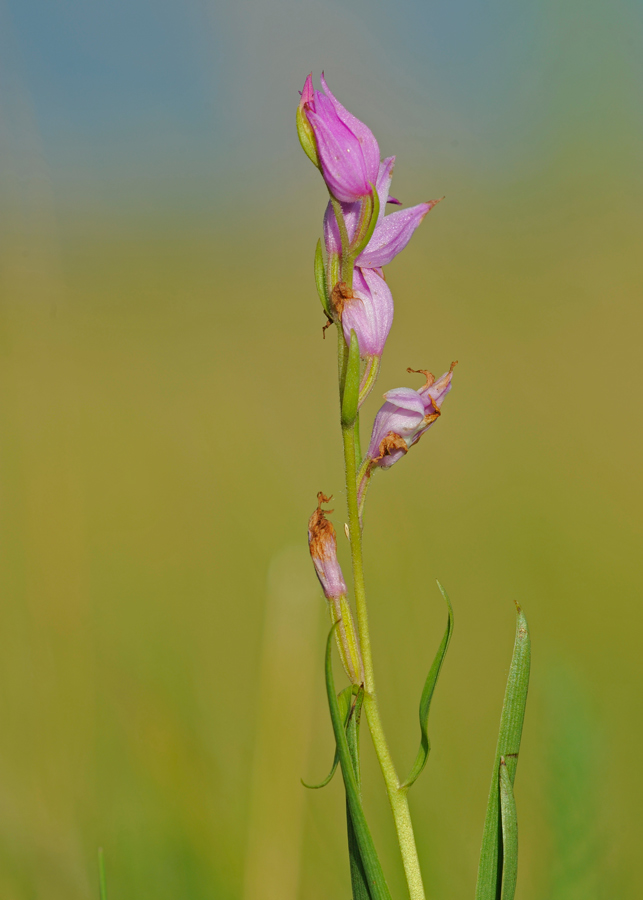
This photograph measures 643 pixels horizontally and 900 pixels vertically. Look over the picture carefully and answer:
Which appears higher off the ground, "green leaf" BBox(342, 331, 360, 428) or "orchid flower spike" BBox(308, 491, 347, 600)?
"green leaf" BBox(342, 331, 360, 428)

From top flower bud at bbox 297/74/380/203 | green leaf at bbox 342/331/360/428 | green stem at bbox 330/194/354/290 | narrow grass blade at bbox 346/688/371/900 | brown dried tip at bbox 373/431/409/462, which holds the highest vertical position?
top flower bud at bbox 297/74/380/203

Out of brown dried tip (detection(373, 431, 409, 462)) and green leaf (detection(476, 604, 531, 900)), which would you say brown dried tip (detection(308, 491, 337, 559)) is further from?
green leaf (detection(476, 604, 531, 900))

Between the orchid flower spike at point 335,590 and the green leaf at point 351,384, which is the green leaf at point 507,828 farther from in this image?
the green leaf at point 351,384

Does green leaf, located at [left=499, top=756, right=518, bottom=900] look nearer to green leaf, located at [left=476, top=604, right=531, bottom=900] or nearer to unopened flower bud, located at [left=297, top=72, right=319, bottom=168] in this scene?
green leaf, located at [left=476, top=604, right=531, bottom=900]

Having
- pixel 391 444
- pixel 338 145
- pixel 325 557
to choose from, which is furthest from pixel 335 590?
pixel 338 145

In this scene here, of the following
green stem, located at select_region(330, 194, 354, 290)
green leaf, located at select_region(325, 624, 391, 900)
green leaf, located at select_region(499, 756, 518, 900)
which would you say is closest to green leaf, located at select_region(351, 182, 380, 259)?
green stem, located at select_region(330, 194, 354, 290)

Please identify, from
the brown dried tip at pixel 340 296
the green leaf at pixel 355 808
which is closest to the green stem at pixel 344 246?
the brown dried tip at pixel 340 296
